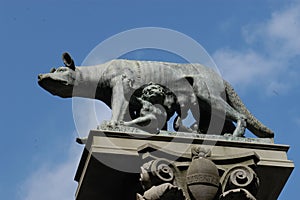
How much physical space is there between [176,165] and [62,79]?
11.5 ft

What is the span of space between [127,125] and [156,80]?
1.39 meters

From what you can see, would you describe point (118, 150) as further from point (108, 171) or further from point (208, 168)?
point (208, 168)

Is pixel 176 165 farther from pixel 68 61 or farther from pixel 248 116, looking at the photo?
pixel 68 61

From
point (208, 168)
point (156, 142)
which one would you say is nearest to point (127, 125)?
point (156, 142)

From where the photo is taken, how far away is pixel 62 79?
15.1 m

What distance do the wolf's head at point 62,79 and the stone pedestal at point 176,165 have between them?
6.89 feet

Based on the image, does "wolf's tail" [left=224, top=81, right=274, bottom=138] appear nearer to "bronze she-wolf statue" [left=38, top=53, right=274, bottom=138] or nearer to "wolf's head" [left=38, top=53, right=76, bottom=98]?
"bronze she-wolf statue" [left=38, top=53, right=274, bottom=138]

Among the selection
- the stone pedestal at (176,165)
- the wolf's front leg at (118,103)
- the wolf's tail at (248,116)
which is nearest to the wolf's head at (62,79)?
the wolf's front leg at (118,103)

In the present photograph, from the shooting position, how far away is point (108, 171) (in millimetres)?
12984

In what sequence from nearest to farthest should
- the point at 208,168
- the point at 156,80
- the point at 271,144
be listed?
the point at 208,168 → the point at 271,144 → the point at 156,80

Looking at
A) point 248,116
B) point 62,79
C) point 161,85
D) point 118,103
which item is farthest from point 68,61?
point 248,116

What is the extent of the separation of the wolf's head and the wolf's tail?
2.99m

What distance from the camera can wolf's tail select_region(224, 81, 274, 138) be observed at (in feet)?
48.2

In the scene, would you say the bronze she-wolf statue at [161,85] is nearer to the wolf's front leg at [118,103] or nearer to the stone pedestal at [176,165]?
the wolf's front leg at [118,103]
